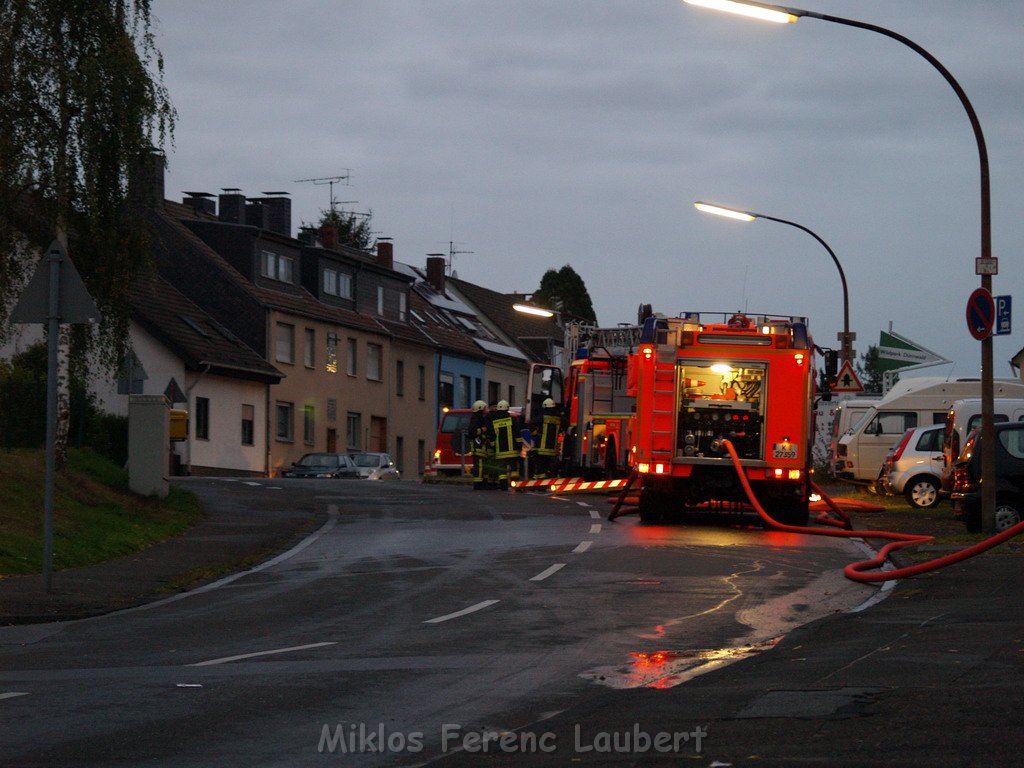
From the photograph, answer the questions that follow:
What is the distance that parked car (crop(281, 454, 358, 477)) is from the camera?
2195 inches

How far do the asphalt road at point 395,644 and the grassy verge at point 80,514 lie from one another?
229 centimetres

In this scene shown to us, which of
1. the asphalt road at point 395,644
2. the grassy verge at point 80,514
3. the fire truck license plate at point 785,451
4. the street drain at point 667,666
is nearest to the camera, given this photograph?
the asphalt road at point 395,644

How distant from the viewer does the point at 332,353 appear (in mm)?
69688

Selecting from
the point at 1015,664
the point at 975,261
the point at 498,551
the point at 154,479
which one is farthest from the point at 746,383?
the point at 1015,664

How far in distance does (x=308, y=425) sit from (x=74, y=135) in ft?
139

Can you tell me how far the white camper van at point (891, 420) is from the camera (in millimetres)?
38250

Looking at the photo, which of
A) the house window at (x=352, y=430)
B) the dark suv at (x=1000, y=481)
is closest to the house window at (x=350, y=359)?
the house window at (x=352, y=430)

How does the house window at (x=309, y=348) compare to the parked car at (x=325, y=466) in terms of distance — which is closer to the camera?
the parked car at (x=325, y=466)

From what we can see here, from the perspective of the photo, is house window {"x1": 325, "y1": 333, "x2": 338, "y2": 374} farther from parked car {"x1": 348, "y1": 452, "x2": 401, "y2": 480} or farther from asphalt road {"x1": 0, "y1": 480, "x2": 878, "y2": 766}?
asphalt road {"x1": 0, "y1": 480, "x2": 878, "y2": 766}

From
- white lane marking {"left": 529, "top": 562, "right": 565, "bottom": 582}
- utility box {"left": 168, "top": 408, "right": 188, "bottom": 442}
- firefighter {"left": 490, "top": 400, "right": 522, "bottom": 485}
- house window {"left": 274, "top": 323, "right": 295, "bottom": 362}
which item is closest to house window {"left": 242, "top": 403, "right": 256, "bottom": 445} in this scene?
house window {"left": 274, "top": 323, "right": 295, "bottom": 362}

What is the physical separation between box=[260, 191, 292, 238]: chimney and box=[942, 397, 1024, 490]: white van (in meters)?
46.6

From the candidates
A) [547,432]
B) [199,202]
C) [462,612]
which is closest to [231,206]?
[199,202]

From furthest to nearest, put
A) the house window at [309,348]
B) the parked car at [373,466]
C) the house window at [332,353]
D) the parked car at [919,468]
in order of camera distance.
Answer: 1. the house window at [332,353]
2. the house window at [309,348]
3. the parked car at [373,466]
4. the parked car at [919,468]

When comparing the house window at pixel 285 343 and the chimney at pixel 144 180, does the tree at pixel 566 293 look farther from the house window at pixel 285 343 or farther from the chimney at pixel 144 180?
the chimney at pixel 144 180
